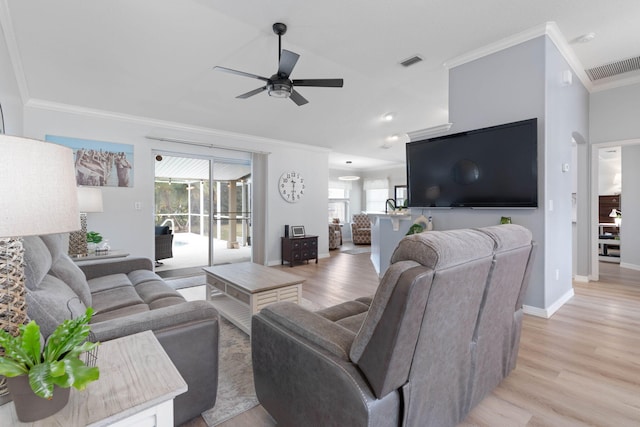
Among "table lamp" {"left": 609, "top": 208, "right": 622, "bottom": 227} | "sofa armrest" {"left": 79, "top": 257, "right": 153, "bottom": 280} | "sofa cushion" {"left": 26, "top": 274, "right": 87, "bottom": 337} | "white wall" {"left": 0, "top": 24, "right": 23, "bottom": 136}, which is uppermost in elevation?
"white wall" {"left": 0, "top": 24, "right": 23, "bottom": 136}

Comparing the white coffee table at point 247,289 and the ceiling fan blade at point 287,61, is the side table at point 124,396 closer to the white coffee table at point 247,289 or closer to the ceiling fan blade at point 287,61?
the white coffee table at point 247,289

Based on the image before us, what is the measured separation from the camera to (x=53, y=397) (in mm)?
768

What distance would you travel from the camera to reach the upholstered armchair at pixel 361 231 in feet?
28.9

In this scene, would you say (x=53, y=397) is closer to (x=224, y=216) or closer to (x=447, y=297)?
(x=447, y=297)

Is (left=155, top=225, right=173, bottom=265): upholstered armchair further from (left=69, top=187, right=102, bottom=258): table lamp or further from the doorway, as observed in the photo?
(left=69, top=187, right=102, bottom=258): table lamp

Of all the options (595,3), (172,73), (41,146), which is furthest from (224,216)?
Answer: (595,3)

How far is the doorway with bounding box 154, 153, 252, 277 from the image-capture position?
16.7 feet

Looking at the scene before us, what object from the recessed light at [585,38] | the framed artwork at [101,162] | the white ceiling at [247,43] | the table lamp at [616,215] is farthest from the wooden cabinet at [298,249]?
the table lamp at [616,215]

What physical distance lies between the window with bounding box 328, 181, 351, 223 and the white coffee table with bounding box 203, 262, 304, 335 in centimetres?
690

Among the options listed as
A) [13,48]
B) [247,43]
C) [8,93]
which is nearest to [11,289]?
[8,93]

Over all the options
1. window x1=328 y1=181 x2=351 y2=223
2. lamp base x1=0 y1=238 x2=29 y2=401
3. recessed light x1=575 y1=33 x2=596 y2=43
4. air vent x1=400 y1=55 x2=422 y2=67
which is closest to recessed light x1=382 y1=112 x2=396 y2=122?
air vent x1=400 y1=55 x2=422 y2=67

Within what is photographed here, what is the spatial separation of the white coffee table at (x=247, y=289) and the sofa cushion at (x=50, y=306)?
1.23 metres

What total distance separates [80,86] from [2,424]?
404cm

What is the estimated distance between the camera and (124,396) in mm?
845
